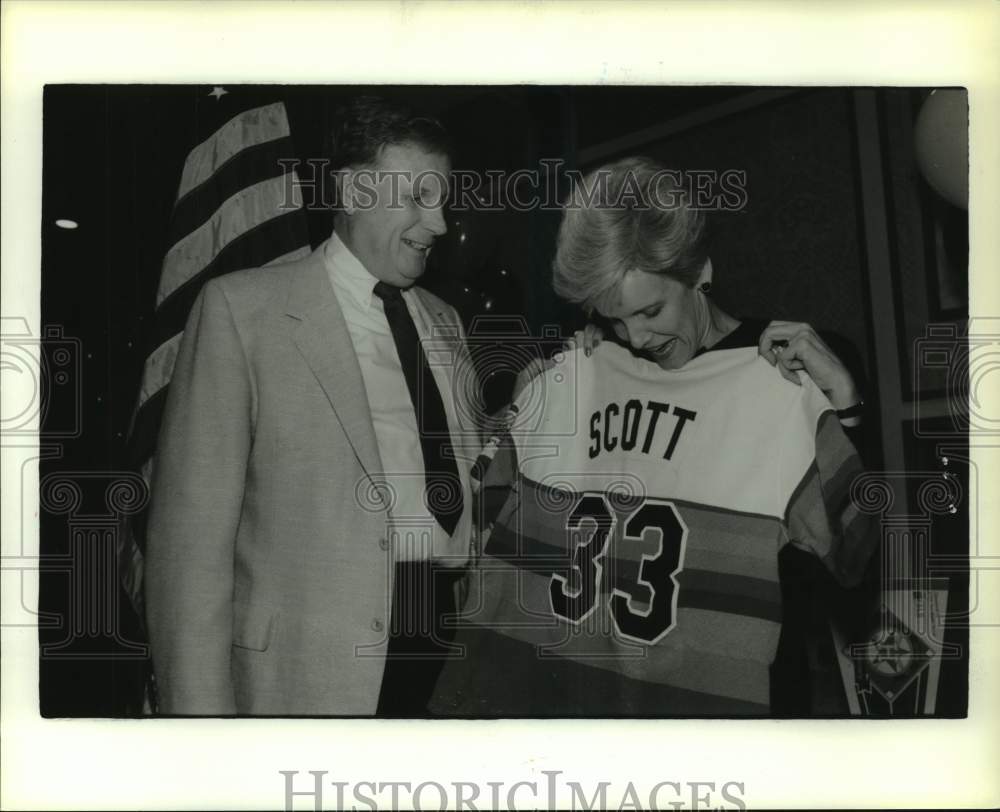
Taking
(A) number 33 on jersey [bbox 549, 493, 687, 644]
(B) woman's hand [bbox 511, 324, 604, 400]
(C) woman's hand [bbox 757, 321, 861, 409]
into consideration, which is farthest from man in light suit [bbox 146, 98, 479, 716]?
(C) woman's hand [bbox 757, 321, 861, 409]

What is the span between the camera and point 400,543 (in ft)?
8.02

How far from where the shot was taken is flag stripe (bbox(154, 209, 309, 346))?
248 centimetres

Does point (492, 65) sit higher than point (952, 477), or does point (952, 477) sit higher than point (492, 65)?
point (492, 65)

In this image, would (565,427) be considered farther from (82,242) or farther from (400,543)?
(82,242)

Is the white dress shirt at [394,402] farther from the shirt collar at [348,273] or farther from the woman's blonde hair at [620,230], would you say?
the woman's blonde hair at [620,230]

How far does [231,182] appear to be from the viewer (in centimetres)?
249

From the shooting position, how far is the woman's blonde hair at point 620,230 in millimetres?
2480

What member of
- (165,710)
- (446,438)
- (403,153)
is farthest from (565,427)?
(165,710)

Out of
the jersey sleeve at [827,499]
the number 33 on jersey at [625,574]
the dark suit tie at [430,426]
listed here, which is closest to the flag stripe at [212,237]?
the dark suit tie at [430,426]

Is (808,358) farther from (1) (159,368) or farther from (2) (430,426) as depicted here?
(1) (159,368)

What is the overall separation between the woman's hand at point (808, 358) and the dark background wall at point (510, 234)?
40 millimetres

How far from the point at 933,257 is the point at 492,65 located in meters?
1.14

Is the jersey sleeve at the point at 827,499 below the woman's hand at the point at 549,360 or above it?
below

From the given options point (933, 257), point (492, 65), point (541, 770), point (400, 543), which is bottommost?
point (541, 770)
